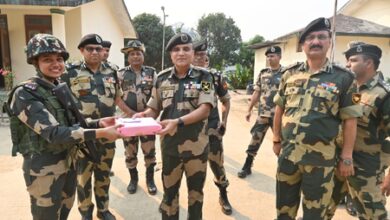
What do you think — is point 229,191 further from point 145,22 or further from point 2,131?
point 145,22

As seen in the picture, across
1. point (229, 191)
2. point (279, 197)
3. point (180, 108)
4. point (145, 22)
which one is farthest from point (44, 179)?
point (145, 22)

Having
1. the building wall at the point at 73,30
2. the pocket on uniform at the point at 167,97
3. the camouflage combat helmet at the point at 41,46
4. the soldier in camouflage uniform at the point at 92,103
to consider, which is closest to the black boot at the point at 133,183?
the soldier in camouflage uniform at the point at 92,103

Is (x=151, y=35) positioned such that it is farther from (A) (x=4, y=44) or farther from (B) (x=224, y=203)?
(B) (x=224, y=203)

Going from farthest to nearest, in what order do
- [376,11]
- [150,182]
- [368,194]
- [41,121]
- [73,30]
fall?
[376,11], [73,30], [150,182], [368,194], [41,121]

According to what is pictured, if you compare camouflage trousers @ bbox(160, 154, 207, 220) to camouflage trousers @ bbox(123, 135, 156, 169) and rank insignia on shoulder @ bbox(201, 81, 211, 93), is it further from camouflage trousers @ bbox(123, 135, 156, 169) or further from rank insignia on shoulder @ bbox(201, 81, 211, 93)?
camouflage trousers @ bbox(123, 135, 156, 169)

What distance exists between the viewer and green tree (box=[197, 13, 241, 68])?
38.6 meters

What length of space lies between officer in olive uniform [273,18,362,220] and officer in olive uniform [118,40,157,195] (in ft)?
7.48

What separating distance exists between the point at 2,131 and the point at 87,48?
5977mm

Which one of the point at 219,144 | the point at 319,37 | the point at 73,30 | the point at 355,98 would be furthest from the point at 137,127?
the point at 73,30

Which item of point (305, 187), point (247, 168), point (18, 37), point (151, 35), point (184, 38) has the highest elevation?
point (151, 35)

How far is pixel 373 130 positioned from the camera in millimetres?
2592

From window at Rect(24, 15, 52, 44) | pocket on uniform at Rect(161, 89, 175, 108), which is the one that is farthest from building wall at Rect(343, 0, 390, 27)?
window at Rect(24, 15, 52, 44)

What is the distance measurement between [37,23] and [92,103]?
9.10 meters

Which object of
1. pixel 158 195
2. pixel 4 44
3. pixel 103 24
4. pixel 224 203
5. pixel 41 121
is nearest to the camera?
pixel 41 121
